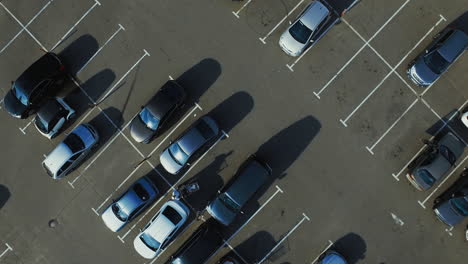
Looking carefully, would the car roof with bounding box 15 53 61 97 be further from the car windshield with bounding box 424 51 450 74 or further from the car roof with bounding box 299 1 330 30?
the car windshield with bounding box 424 51 450 74

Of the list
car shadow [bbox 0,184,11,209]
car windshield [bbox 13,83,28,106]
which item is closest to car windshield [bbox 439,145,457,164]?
car windshield [bbox 13,83,28,106]

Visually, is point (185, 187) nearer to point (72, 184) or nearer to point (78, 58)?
point (72, 184)

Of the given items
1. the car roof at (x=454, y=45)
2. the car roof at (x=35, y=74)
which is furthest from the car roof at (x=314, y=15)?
the car roof at (x=35, y=74)

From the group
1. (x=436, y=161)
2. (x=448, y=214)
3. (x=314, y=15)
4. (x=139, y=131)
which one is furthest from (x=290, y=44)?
(x=448, y=214)

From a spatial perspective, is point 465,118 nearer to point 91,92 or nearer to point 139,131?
point 139,131

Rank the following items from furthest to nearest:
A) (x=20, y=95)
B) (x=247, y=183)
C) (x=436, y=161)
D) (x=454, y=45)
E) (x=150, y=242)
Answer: (x=20, y=95)
(x=150, y=242)
(x=247, y=183)
(x=454, y=45)
(x=436, y=161)

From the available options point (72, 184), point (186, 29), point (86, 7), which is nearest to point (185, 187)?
point (72, 184)
